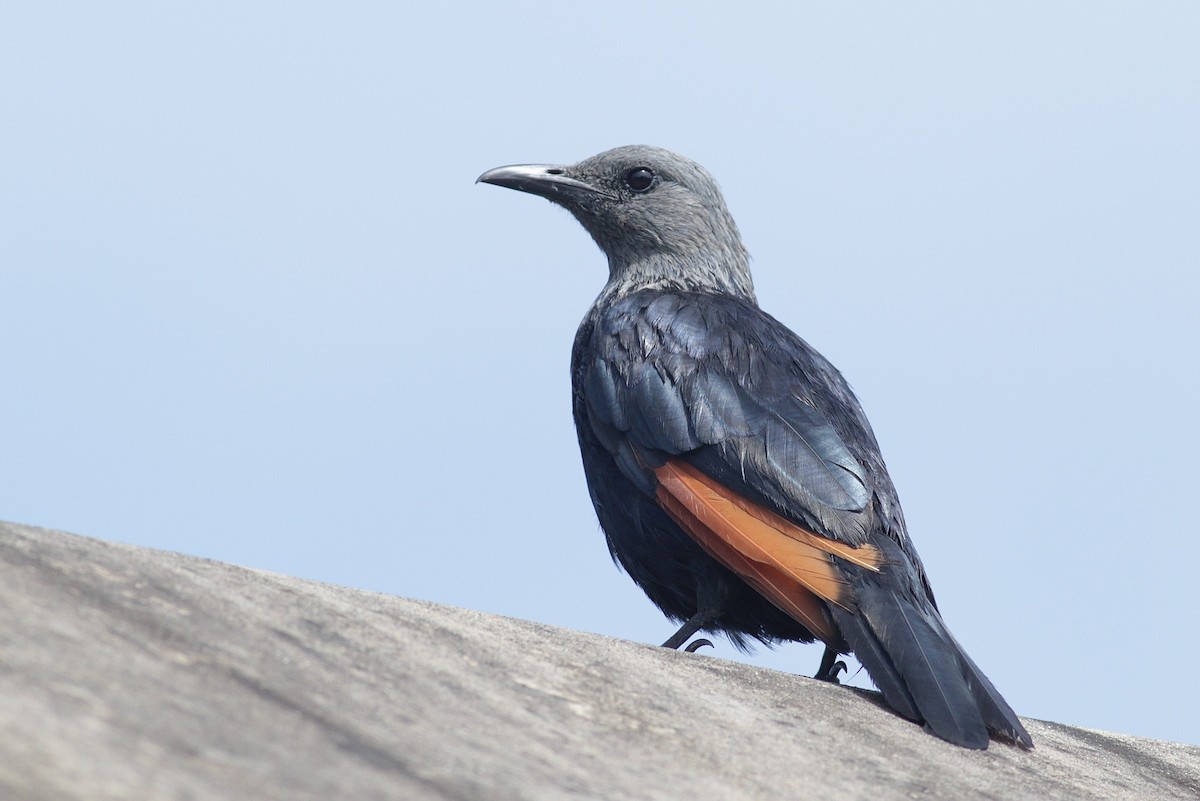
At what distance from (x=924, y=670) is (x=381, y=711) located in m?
1.74

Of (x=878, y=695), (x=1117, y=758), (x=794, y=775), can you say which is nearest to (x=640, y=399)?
(x=878, y=695)

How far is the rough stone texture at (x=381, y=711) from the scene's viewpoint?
5.50ft

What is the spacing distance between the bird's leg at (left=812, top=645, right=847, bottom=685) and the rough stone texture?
131cm

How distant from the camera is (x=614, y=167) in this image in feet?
20.9

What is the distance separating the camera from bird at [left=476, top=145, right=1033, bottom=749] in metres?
3.62

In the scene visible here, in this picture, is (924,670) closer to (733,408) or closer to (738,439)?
(738,439)

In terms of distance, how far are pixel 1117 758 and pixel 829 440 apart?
4.14ft

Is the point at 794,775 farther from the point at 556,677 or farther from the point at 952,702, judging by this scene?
the point at 952,702

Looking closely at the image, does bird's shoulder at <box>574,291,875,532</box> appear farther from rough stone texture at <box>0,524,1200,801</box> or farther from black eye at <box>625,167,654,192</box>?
black eye at <box>625,167,654,192</box>

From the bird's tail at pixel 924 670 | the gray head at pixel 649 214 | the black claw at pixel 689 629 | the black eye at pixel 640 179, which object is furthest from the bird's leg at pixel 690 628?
the black eye at pixel 640 179

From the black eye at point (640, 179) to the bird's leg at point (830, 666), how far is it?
7.90ft

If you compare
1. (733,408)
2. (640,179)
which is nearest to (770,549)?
(733,408)

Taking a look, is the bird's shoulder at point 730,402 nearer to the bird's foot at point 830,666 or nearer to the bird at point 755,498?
the bird at point 755,498

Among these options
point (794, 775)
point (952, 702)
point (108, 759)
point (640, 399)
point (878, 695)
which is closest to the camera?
point (108, 759)
